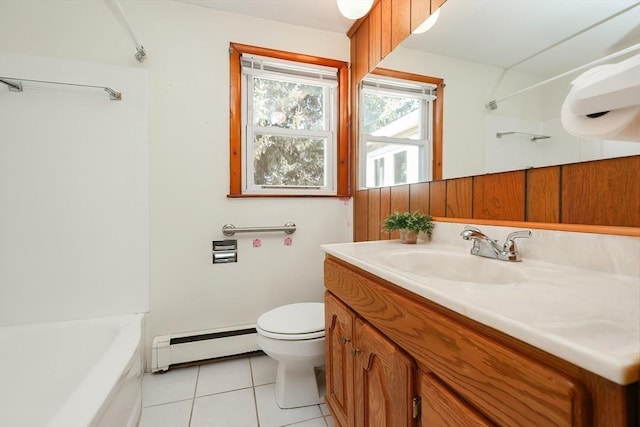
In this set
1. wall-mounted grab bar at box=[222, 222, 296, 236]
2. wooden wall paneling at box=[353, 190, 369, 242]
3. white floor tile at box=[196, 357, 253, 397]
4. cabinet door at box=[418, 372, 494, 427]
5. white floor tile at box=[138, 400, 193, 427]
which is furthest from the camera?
wooden wall paneling at box=[353, 190, 369, 242]

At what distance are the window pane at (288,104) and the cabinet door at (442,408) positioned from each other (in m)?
1.65

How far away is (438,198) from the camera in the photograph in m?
1.25

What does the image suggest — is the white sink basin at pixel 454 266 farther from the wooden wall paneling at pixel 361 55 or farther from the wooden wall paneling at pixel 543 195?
the wooden wall paneling at pixel 361 55

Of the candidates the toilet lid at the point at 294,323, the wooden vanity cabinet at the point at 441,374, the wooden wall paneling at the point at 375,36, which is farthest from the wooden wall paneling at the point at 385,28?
the toilet lid at the point at 294,323

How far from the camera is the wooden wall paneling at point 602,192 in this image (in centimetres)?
67

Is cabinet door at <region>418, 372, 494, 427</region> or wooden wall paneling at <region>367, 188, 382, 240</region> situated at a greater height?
wooden wall paneling at <region>367, 188, 382, 240</region>

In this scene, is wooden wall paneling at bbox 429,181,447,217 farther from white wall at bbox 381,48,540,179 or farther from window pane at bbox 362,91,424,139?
window pane at bbox 362,91,424,139

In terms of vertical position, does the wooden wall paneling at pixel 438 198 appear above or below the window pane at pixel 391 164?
below

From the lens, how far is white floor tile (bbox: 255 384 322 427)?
123 centimetres

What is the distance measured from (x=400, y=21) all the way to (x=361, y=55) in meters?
0.41

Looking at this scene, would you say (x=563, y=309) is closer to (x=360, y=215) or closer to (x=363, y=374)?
(x=363, y=374)

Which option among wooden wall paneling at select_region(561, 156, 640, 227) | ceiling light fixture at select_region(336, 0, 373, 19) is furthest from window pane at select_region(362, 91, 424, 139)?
wooden wall paneling at select_region(561, 156, 640, 227)

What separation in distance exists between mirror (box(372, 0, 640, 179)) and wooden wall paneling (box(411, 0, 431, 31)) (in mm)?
62

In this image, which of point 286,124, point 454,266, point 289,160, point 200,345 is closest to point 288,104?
point 286,124
